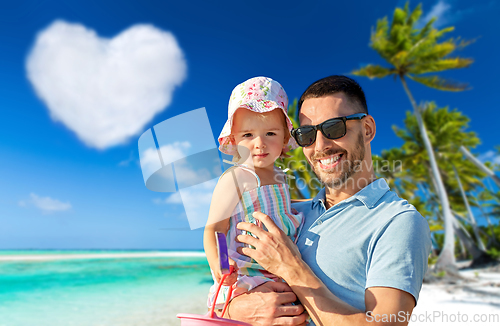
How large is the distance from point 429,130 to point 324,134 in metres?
28.9

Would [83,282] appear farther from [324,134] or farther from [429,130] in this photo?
[429,130]

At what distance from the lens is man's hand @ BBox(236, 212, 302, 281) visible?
1.76 m

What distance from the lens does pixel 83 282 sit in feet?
87.4

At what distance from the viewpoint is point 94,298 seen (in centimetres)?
2023

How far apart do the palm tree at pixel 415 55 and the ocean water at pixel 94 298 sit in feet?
51.9

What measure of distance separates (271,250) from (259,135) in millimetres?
791

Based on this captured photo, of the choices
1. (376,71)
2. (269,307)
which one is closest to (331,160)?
(269,307)

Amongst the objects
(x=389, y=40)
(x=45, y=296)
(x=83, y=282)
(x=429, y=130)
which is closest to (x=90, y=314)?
(x=45, y=296)

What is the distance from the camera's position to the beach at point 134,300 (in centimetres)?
1053

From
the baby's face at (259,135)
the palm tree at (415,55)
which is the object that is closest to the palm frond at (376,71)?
the palm tree at (415,55)

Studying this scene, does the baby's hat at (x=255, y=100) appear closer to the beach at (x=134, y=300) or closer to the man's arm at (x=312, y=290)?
the man's arm at (x=312, y=290)

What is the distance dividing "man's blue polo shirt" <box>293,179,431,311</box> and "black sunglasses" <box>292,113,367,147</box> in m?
0.43

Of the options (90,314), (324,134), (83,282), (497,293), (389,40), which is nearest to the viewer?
(324,134)

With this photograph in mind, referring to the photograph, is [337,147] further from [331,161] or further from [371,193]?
[371,193]
